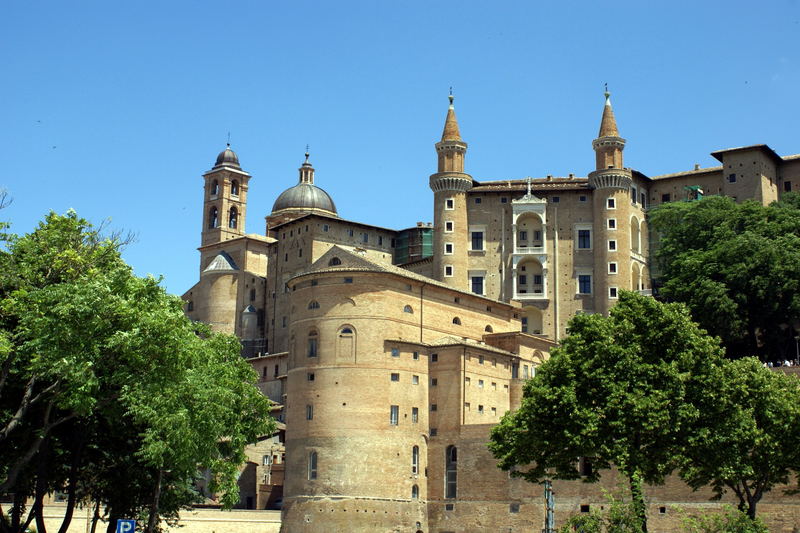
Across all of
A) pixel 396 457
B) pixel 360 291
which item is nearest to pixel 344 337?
pixel 360 291

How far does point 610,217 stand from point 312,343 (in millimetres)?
29234

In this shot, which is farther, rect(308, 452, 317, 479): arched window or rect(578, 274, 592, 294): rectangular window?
rect(578, 274, 592, 294): rectangular window

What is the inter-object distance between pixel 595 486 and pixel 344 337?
17610 millimetres

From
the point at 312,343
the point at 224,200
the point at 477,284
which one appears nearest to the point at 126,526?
the point at 312,343

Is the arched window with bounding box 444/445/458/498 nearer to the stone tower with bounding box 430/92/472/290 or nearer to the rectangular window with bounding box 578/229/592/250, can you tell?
the stone tower with bounding box 430/92/472/290

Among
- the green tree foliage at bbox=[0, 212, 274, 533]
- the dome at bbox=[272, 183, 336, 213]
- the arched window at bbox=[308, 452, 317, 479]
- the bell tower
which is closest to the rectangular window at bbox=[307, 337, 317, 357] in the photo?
the arched window at bbox=[308, 452, 317, 479]

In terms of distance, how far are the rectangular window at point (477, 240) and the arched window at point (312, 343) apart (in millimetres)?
23833

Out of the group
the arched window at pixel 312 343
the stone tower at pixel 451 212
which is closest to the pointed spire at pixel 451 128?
the stone tower at pixel 451 212

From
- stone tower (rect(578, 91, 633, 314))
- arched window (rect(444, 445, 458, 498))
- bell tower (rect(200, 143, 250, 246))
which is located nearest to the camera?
arched window (rect(444, 445, 458, 498))

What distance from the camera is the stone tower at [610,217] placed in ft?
269

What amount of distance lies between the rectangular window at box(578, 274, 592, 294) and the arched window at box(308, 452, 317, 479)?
29.7 metres

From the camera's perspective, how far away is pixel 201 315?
99.2m

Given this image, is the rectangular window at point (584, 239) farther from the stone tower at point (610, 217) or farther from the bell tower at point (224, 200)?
the bell tower at point (224, 200)

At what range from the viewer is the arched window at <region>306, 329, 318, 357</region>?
212 ft
